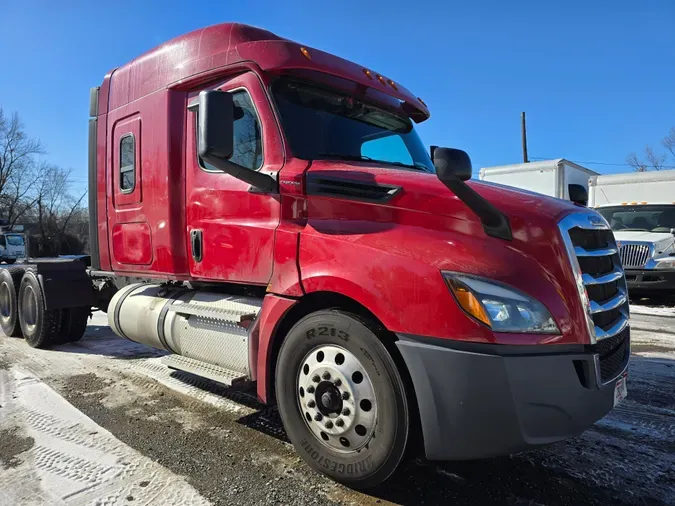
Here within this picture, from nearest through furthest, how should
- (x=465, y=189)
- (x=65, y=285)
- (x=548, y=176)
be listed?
1. (x=465, y=189)
2. (x=65, y=285)
3. (x=548, y=176)

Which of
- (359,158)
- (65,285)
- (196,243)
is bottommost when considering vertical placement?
(65,285)

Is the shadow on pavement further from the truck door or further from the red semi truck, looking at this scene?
the truck door

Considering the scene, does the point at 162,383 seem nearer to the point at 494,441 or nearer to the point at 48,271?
the point at 48,271

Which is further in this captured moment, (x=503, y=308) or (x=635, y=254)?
(x=635, y=254)

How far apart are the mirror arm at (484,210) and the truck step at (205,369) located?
190 centimetres

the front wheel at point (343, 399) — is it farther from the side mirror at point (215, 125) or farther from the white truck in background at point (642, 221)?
the white truck in background at point (642, 221)

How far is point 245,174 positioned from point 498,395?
198cm

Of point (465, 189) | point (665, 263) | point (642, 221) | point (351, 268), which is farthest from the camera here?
point (642, 221)

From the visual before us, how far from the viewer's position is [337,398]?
8.57 feet

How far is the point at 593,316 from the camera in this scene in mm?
2396

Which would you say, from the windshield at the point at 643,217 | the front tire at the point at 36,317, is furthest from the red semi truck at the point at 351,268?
the windshield at the point at 643,217

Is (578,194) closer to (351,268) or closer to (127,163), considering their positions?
(351,268)

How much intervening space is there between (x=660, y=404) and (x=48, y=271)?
22.3 ft

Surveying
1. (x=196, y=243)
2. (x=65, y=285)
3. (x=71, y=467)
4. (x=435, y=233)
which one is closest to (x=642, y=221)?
(x=435, y=233)
